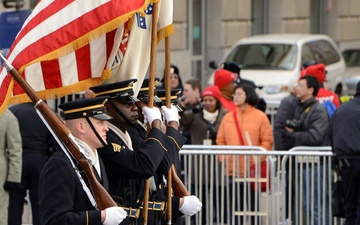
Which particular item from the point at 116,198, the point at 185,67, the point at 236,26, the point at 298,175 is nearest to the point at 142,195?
the point at 116,198

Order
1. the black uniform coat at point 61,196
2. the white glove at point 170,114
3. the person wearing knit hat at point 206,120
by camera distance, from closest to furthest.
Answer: the black uniform coat at point 61,196, the white glove at point 170,114, the person wearing knit hat at point 206,120

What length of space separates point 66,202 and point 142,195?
2.93ft

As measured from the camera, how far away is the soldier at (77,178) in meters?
5.87

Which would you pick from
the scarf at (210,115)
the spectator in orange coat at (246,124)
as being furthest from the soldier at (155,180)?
the scarf at (210,115)

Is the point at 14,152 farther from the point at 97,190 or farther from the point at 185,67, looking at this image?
the point at 185,67

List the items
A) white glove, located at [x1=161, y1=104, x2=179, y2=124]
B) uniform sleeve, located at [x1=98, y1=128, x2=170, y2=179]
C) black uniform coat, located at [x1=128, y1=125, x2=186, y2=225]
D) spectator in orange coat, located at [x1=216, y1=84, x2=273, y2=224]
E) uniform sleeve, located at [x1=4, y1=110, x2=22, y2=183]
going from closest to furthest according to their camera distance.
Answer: uniform sleeve, located at [x1=98, y1=128, x2=170, y2=179] → black uniform coat, located at [x1=128, y1=125, x2=186, y2=225] → white glove, located at [x1=161, y1=104, x2=179, y2=124] → uniform sleeve, located at [x1=4, y1=110, x2=22, y2=183] → spectator in orange coat, located at [x1=216, y1=84, x2=273, y2=224]

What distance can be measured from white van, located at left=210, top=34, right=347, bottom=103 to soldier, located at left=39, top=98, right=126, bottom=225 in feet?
44.6

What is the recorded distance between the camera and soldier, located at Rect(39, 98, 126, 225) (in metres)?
5.87

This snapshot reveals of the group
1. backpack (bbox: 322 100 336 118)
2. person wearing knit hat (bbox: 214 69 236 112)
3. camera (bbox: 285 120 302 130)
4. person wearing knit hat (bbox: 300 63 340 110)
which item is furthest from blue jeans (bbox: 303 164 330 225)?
person wearing knit hat (bbox: 214 69 236 112)

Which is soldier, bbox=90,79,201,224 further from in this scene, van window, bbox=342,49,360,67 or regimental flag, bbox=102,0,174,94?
van window, bbox=342,49,360,67

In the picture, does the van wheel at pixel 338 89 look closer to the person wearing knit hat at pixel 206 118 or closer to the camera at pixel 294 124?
the person wearing knit hat at pixel 206 118

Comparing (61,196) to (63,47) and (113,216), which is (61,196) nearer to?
(113,216)

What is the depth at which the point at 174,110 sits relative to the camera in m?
7.00

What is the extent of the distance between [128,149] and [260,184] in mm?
4290
